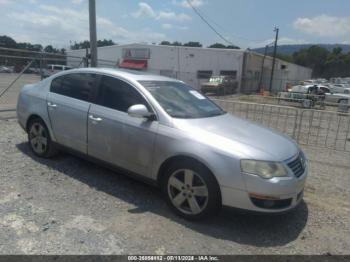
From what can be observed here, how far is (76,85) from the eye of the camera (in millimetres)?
4961

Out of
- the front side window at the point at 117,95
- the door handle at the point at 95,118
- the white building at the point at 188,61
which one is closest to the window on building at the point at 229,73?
the white building at the point at 188,61

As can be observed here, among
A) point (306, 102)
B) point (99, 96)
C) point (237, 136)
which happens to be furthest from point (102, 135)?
point (306, 102)

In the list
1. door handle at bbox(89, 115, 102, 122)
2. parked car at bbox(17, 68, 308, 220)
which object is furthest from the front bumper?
door handle at bbox(89, 115, 102, 122)

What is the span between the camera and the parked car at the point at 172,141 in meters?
3.42

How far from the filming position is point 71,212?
3799mm

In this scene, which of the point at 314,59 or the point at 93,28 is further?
the point at 314,59

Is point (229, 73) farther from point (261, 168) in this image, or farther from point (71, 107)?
point (261, 168)

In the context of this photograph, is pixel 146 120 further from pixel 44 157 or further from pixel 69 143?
pixel 44 157

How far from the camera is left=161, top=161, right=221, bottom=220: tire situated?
3.51 metres

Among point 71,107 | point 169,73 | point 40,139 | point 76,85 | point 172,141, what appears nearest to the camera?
point 172,141

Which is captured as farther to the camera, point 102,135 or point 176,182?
point 102,135

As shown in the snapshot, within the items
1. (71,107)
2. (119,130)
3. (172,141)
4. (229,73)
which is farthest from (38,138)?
(229,73)

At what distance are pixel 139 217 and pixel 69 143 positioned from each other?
178 centimetres

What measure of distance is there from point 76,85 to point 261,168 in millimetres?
3028
